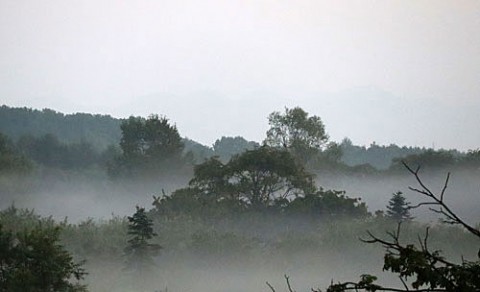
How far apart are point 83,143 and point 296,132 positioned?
48.3 m

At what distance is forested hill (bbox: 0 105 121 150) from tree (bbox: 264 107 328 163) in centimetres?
6981

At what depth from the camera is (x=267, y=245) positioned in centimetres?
4762

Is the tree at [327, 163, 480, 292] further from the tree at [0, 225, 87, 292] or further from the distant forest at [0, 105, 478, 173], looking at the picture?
the distant forest at [0, 105, 478, 173]

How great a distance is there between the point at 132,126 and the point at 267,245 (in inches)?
1348

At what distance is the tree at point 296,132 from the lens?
244 ft

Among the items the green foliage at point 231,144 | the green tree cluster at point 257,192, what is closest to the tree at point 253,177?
the green tree cluster at point 257,192

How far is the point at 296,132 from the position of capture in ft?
248

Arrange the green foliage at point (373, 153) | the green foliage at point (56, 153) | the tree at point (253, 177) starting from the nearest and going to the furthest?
the tree at point (253, 177), the green foliage at point (56, 153), the green foliage at point (373, 153)

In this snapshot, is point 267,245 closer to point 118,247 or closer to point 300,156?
point 118,247

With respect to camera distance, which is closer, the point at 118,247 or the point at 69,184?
the point at 118,247

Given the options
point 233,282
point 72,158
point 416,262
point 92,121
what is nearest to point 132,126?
point 72,158

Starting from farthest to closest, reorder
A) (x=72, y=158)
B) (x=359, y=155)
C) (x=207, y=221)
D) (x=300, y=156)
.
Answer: (x=359, y=155), (x=72, y=158), (x=300, y=156), (x=207, y=221)

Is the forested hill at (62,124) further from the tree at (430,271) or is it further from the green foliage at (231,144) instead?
the tree at (430,271)

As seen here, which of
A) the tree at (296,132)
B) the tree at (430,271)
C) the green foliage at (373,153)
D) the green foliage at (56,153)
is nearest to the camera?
the tree at (430,271)
